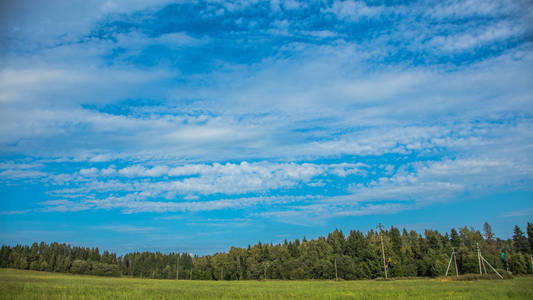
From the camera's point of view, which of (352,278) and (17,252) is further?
(17,252)

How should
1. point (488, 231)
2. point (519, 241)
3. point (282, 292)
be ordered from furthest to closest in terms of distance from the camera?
point (488, 231) → point (519, 241) → point (282, 292)

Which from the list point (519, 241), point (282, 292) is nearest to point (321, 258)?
point (519, 241)

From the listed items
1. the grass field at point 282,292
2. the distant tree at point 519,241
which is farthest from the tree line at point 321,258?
the grass field at point 282,292

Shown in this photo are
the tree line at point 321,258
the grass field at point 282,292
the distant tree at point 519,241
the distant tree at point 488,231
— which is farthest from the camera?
the distant tree at point 488,231

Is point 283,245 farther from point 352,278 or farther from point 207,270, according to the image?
point 352,278

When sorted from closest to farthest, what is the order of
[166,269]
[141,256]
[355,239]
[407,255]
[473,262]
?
[473,262], [407,255], [355,239], [166,269], [141,256]

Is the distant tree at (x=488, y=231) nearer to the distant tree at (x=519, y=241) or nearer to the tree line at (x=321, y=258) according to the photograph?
the tree line at (x=321, y=258)

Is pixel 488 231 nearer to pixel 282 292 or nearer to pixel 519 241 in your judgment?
pixel 519 241

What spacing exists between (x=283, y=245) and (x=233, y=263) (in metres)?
19.7

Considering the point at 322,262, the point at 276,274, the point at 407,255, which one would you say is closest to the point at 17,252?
the point at 276,274

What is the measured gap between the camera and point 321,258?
102 meters

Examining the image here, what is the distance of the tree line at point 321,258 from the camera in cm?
8469

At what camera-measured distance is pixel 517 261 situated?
79062mm

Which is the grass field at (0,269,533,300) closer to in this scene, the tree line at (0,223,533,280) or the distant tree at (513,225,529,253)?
the tree line at (0,223,533,280)
